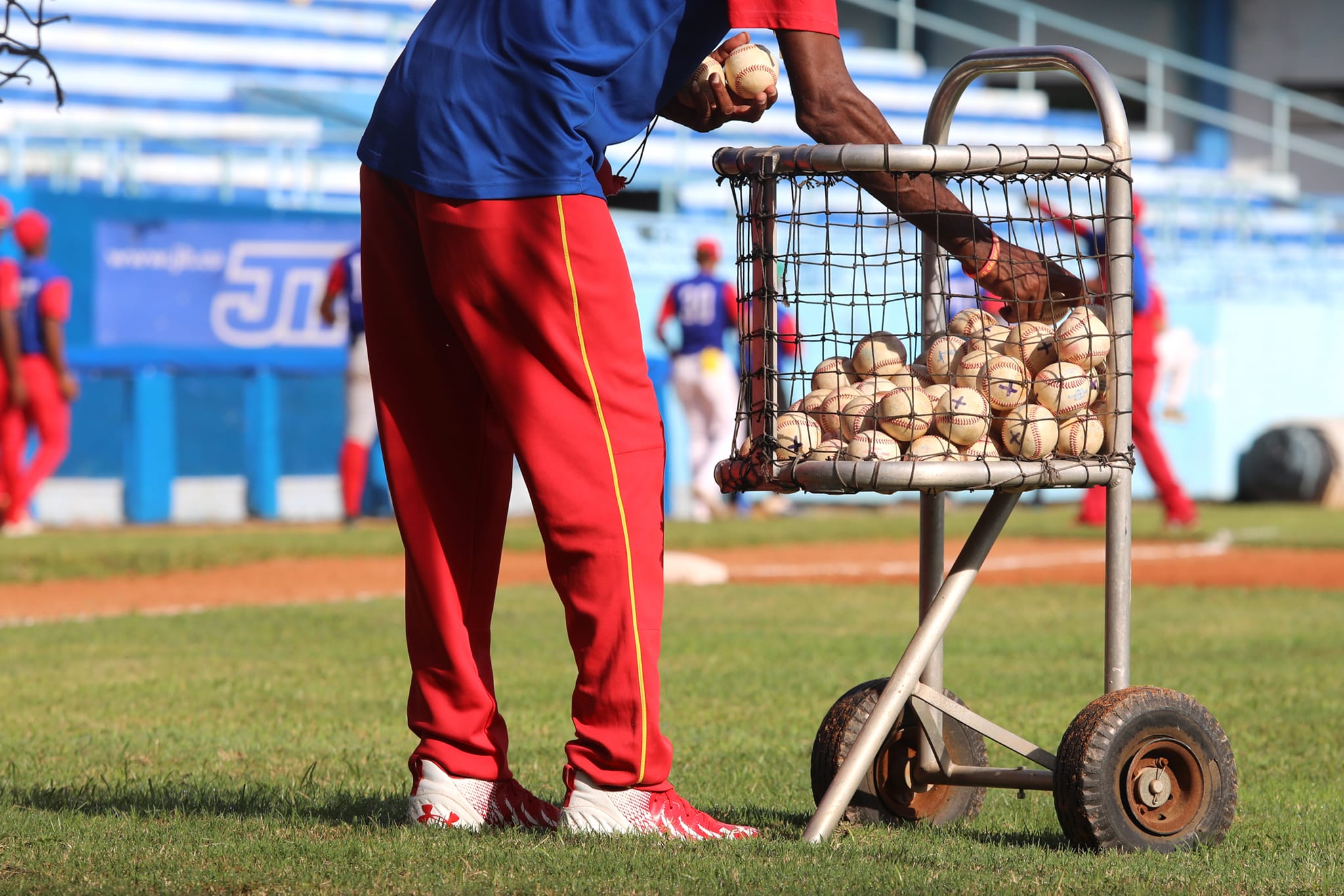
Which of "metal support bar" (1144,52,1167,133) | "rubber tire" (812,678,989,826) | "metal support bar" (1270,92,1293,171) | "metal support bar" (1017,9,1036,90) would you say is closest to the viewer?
"rubber tire" (812,678,989,826)

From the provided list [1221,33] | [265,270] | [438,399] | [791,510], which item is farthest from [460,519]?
[1221,33]

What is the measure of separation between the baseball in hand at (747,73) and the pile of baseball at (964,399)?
1.65 feet

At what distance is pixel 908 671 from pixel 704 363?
1225 cm

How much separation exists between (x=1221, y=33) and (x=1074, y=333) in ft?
107

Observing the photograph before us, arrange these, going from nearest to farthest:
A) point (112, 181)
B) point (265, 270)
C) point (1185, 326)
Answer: point (265, 270)
point (112, 181)
point (1185, 326)

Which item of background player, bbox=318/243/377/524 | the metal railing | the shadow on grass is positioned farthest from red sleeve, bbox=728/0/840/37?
the metal railing

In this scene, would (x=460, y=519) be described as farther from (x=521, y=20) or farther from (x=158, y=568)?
(x=158, y=568)

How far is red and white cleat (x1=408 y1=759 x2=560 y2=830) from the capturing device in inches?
126

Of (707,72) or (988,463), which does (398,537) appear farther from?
(988,463)

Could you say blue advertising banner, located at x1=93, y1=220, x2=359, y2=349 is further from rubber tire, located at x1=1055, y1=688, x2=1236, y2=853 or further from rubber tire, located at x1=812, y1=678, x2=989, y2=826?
rubber tire, located at x1=1055, y1=688, x2=1236, y2=853

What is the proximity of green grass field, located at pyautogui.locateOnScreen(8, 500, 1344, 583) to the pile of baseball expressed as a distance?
816 cm

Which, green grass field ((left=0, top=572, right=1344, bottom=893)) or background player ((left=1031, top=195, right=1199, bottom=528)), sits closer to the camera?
green grass field ((left=0, top=572, right=1344, bottom=893))

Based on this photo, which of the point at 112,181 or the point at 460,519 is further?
the point at 112,181

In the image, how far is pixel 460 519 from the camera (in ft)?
10.8
